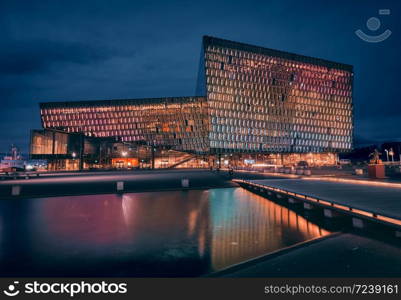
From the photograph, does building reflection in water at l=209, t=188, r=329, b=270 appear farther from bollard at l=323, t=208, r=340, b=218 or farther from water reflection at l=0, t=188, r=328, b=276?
bollard at l=323, t=208, r=340, b=218

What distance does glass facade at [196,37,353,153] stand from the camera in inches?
3745

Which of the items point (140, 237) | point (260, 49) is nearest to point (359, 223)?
point (140, 237)

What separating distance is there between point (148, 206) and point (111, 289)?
12.1 meters

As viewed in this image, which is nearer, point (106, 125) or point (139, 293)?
point (139, 293)

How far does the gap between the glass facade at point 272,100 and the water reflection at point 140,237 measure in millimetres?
78262

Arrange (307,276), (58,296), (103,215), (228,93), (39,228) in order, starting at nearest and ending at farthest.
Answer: (58,296) → (307,276) → (39,228) → (103,215) → (228,93)

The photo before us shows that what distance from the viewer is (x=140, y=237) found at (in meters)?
10.8

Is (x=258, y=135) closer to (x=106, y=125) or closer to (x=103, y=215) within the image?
(x=106, y=125)

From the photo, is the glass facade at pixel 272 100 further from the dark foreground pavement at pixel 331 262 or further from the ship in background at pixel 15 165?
the dark foreground pavement at pixel 331 262

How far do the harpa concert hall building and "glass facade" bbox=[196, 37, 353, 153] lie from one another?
368 mm

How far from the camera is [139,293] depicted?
573 centimetres

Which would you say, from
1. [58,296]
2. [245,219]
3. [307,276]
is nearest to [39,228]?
[58,296]

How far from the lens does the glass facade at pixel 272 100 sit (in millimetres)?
95125

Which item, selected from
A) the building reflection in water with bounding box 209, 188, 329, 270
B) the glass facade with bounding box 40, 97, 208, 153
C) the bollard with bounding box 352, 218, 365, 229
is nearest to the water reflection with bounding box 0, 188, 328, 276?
the building reflection in water with bounding box 209, 188, 329, 270
